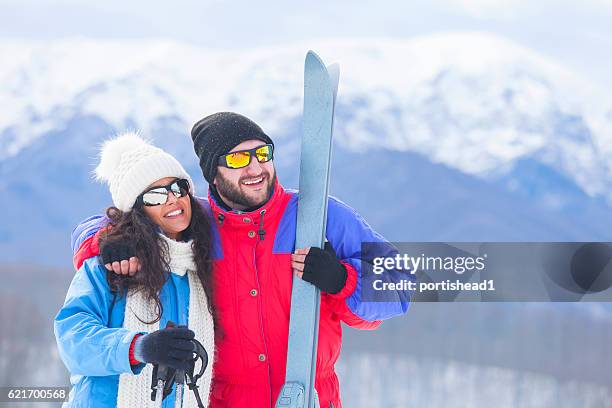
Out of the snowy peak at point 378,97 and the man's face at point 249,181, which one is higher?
the snowy peak at point 378,97

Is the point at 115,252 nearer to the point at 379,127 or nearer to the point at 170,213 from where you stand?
the point at 170,213

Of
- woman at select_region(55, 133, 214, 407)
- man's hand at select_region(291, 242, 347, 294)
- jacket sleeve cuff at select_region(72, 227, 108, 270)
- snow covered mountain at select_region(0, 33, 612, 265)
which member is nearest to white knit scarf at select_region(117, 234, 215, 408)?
woman at select_region(55, 133, 214, 407)

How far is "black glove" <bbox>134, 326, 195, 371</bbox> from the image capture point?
1.49 meters

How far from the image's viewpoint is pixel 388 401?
5863mm

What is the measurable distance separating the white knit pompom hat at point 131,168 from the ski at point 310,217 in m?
0.28

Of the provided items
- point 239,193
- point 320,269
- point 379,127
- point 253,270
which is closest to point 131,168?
point 239,193

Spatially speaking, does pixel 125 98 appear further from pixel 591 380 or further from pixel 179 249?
pixel 179 249

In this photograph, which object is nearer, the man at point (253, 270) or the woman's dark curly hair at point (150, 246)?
the woman's dark curly hair at point (150, 246)

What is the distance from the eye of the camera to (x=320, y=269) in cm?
176

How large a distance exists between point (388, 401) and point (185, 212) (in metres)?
4.45

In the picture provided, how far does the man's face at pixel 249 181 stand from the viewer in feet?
5.90

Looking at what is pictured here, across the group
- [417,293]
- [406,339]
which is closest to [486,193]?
[406,339]

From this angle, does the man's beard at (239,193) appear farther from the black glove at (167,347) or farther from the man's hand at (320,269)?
the black glove at (167,347)

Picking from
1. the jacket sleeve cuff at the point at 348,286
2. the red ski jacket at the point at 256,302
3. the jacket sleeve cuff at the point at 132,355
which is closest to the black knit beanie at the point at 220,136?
the red ski jacket at the point at 256,302
